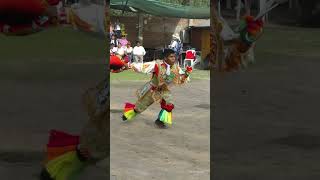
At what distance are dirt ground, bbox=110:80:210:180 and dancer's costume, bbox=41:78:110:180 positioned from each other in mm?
326

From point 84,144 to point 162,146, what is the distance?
1520 millimetres

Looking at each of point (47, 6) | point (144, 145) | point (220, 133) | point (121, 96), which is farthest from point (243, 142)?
point (121, 96)

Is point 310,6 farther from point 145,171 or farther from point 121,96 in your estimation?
point 145,171

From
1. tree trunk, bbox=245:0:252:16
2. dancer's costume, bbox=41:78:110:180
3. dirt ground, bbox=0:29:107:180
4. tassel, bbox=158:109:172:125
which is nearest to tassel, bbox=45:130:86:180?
dancer's costume, bbox=41:78:110:180

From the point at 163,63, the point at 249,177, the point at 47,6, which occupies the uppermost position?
the point at 47,6

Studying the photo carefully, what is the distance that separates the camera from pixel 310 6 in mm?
9469

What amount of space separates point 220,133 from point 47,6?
270 cm

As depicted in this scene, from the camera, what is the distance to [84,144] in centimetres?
418

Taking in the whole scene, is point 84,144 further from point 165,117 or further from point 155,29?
point 155,29

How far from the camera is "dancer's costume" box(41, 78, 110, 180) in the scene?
4.10 metres

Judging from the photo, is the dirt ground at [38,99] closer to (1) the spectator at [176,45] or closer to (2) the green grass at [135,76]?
(2) the green grass at [135,76]

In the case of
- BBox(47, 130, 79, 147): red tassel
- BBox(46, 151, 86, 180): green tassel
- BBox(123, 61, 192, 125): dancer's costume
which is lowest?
BBox(46, 151, 86, 180): green tassel

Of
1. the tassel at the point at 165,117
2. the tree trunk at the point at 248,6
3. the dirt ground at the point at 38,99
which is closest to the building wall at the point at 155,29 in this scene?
the dirt ground at the point at 38,99

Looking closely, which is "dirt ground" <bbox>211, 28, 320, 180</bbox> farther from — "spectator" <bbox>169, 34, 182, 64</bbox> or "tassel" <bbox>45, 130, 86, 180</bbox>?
"spectator" <bbox>169, 34, 182, 64</bbox>
